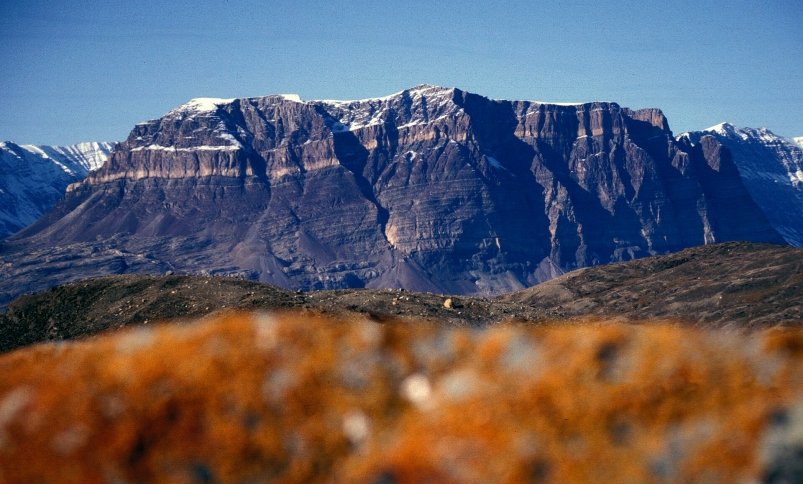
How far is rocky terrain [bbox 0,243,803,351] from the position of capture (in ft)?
252

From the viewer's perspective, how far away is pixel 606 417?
9.85 metres

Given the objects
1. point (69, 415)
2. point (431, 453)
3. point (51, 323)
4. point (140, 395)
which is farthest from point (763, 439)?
point (51, 323)

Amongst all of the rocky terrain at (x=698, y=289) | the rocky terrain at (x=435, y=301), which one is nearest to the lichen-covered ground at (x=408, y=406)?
the rocky terrain at (x=435, y=301)

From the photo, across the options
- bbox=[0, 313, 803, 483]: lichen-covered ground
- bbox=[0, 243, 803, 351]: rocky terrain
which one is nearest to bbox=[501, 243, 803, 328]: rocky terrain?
bbox=[0, 243, 803, 351]: rocky terrain

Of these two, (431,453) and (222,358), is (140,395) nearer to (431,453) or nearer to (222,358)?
(222,358)

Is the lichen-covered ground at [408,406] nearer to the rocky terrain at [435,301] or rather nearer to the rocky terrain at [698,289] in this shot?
the rocky terrain at [435,301]

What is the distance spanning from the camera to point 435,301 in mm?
82000

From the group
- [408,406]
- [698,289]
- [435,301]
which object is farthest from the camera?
[698,289]

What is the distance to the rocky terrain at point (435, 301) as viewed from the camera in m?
76.9

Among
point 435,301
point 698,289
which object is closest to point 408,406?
point 435,301

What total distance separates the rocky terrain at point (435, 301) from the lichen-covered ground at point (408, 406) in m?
30.9

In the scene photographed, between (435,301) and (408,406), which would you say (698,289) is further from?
(408,406)

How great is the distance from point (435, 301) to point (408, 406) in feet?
235

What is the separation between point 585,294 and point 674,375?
15734 cm
